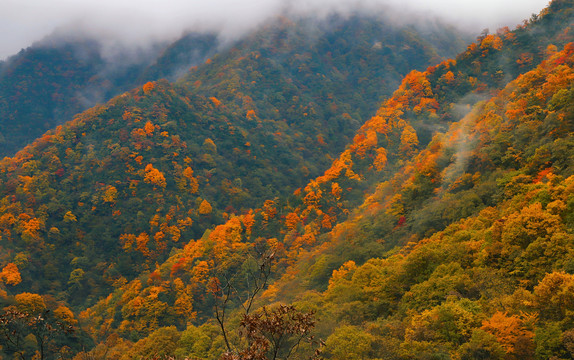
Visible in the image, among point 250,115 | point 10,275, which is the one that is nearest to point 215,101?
point 250,115

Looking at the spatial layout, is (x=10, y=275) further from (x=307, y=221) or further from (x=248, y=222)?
(x=307, y=221)

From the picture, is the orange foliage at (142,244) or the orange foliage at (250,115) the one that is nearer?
the orange foliage at (142,244)

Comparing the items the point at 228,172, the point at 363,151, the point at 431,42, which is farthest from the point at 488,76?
the point at 431,42

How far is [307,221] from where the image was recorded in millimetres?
73375

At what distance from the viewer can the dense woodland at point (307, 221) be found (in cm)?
2283

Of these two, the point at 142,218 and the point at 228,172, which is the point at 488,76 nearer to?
the point at 228,172

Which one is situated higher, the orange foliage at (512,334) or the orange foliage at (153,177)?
the orange foliage at (153,177)

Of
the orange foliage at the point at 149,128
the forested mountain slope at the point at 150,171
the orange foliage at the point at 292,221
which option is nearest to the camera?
the orange foliage at the point at 292,221

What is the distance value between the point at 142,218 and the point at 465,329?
73204 millimetres

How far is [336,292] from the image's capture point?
36.0 metres

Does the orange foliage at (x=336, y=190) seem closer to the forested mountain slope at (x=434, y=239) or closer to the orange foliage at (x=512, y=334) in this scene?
the forested mountain slope at (x=434, y=239)

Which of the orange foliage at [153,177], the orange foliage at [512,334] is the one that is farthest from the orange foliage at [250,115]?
the orange foliage at [512,334]

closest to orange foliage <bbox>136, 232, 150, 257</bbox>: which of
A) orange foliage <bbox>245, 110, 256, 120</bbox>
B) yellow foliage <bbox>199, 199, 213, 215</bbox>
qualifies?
yellow foliage <bbox>199, 199, 213, 215</bbox>

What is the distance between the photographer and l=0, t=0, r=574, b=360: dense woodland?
74.9 feet
